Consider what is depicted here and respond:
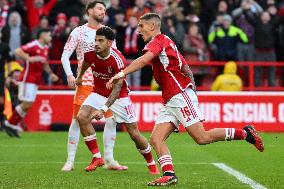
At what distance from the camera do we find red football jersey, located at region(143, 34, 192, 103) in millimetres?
11383

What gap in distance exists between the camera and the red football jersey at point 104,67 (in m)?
13.0

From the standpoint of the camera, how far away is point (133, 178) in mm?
12320

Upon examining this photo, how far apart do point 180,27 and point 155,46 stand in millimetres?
12947

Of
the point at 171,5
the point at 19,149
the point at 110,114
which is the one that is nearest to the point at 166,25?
the point at 171,5

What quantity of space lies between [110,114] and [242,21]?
1139cm

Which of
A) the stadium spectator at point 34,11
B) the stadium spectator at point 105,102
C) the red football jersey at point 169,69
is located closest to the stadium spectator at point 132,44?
the stadium spectator at point 34,11

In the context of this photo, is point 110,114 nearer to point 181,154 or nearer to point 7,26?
point 181,154

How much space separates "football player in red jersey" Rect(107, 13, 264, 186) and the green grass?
0.54m

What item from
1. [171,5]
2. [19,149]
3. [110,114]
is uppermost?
[171,5]

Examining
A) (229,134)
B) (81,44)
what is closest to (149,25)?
(229,134)

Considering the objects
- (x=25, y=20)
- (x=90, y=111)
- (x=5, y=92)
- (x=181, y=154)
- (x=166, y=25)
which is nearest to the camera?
(x=90, y=111)

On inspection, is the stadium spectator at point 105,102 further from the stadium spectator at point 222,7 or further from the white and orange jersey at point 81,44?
the stadium spectator at point 222,7

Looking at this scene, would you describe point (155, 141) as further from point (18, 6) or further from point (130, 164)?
point (18, 6)

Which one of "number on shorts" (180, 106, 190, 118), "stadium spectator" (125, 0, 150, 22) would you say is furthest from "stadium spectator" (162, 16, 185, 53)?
"number on shorts" (180, 106, 190, 118)
